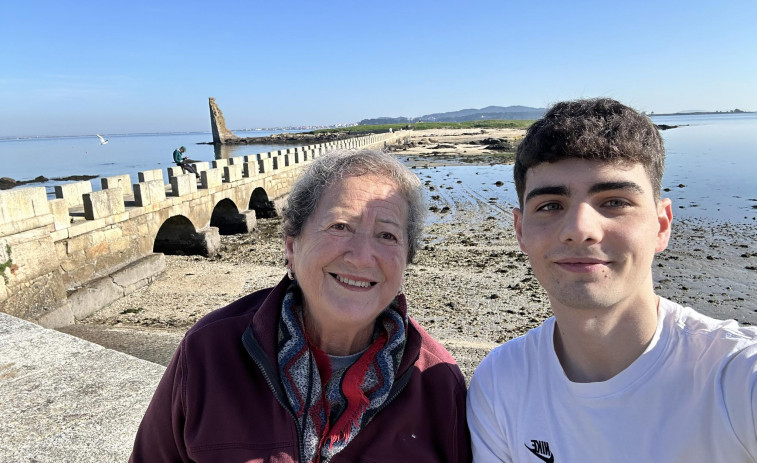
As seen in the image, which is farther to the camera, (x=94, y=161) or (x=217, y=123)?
(x=217, y=123)

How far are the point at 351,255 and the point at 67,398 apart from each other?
216 cm

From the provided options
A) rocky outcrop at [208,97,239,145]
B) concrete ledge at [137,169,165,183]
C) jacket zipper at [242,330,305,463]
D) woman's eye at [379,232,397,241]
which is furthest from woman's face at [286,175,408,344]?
rocky outcrop at [208,97,239,145]

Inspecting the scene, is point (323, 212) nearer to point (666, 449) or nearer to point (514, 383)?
point (514, 383)

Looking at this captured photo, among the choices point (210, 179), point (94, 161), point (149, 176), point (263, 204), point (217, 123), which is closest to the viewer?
point (149, 176)

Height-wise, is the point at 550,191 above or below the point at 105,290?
above

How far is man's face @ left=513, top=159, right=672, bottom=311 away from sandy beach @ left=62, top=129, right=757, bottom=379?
2.96m

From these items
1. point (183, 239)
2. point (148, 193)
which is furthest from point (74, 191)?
point (183, 239)

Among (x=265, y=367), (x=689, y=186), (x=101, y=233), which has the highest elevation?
(x=265, y=367)

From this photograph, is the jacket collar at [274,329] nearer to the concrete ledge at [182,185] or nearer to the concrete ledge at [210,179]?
the concrete ledge at [182,185]

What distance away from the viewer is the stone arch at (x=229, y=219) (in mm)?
14273

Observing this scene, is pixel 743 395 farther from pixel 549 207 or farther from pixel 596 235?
pixel 549 207

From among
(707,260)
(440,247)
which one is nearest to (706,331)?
(440,247)

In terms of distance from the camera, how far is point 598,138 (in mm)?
1567

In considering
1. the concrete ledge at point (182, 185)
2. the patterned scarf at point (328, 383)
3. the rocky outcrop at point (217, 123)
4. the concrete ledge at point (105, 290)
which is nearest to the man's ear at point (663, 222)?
the patterned scarf at point (328, 383)
